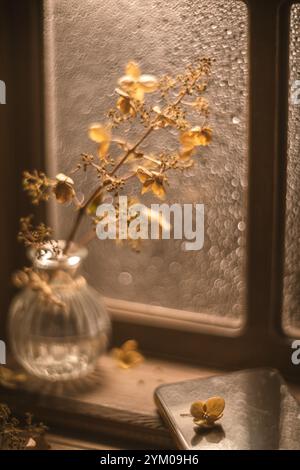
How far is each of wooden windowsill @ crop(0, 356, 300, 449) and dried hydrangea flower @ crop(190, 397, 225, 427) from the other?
0.25ft

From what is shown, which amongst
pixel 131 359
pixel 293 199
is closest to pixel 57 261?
pixel 131 359

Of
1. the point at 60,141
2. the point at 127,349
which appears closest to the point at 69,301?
the point at 127,349

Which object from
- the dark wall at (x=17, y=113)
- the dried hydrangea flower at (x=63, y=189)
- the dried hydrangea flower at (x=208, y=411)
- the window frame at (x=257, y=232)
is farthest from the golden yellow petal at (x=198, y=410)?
the dark wall at (x=17, y=113)

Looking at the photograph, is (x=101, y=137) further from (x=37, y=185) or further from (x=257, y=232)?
(x=257, y=232)

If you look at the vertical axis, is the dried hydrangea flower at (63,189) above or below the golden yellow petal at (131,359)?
above

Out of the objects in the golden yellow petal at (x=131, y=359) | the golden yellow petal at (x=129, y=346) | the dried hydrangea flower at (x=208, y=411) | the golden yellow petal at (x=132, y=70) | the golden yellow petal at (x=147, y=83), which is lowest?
the dried hydrangea flower at (x=208, y=411)

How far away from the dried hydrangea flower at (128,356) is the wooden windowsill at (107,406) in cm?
2

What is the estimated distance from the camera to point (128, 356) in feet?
3.50

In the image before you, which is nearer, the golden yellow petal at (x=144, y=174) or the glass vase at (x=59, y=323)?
the golden yellow petal at (x=144, y=174)

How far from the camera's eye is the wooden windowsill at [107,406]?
3.15ft

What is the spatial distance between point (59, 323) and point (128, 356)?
12cm

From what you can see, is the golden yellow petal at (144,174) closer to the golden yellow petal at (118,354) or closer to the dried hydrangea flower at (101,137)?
the dried hydrangea flower at (101,137)

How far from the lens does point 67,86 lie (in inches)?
41.8

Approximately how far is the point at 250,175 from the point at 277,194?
0.04 m
